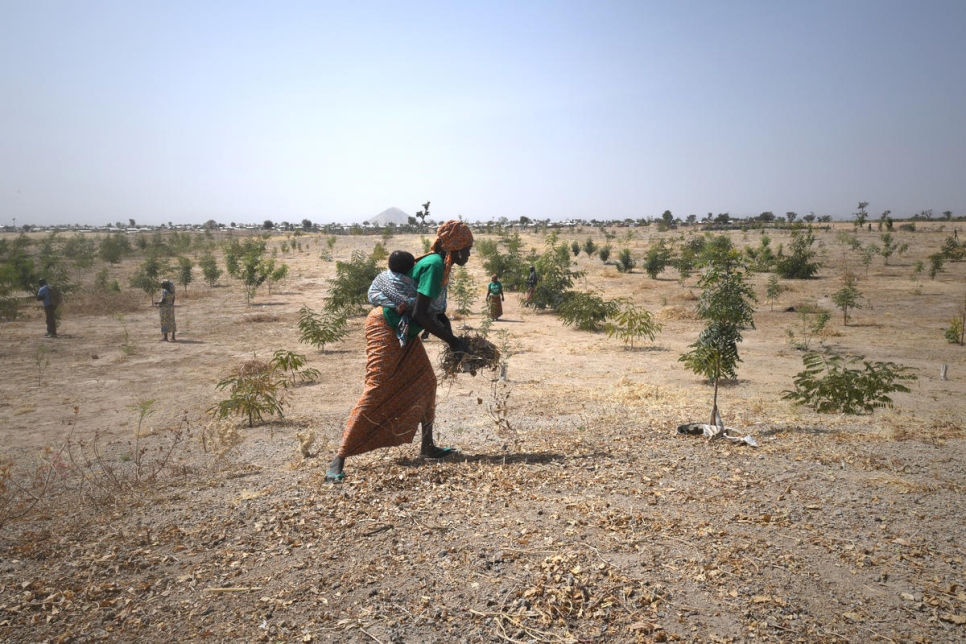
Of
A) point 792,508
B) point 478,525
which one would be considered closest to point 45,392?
point 478,525

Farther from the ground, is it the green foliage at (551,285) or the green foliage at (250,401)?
the green foliage at (551,285)

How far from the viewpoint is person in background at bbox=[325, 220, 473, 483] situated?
4.16 metres

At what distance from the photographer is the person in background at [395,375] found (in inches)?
164

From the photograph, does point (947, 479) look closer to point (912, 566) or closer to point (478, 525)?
point (912, 566)

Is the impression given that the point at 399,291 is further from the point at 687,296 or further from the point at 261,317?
the point at 687,296

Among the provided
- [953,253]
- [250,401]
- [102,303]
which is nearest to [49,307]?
[102,303]

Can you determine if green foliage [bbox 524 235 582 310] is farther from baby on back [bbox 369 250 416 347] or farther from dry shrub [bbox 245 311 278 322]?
baby on back [bbox 369 250 416 347]

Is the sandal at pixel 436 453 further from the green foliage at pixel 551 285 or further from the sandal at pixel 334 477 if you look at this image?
the green foliage at pixel 551 285

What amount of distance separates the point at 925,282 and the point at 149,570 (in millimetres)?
27490

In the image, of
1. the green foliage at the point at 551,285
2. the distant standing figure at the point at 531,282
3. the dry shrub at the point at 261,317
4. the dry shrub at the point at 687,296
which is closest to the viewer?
the dry shrub at the point at 261,317

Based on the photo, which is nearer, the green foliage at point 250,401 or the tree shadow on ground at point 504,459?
the tree shadow on ground at point 504,459

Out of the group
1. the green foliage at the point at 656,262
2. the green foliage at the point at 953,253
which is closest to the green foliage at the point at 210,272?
the green foliage at the point at 656,262

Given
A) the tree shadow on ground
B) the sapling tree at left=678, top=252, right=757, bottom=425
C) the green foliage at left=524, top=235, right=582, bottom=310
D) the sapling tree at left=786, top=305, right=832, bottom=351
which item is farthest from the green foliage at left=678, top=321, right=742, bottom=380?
the green foliage at left=524, top=235, right=582, bottom=310

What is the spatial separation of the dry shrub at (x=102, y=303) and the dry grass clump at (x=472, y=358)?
16.7m
